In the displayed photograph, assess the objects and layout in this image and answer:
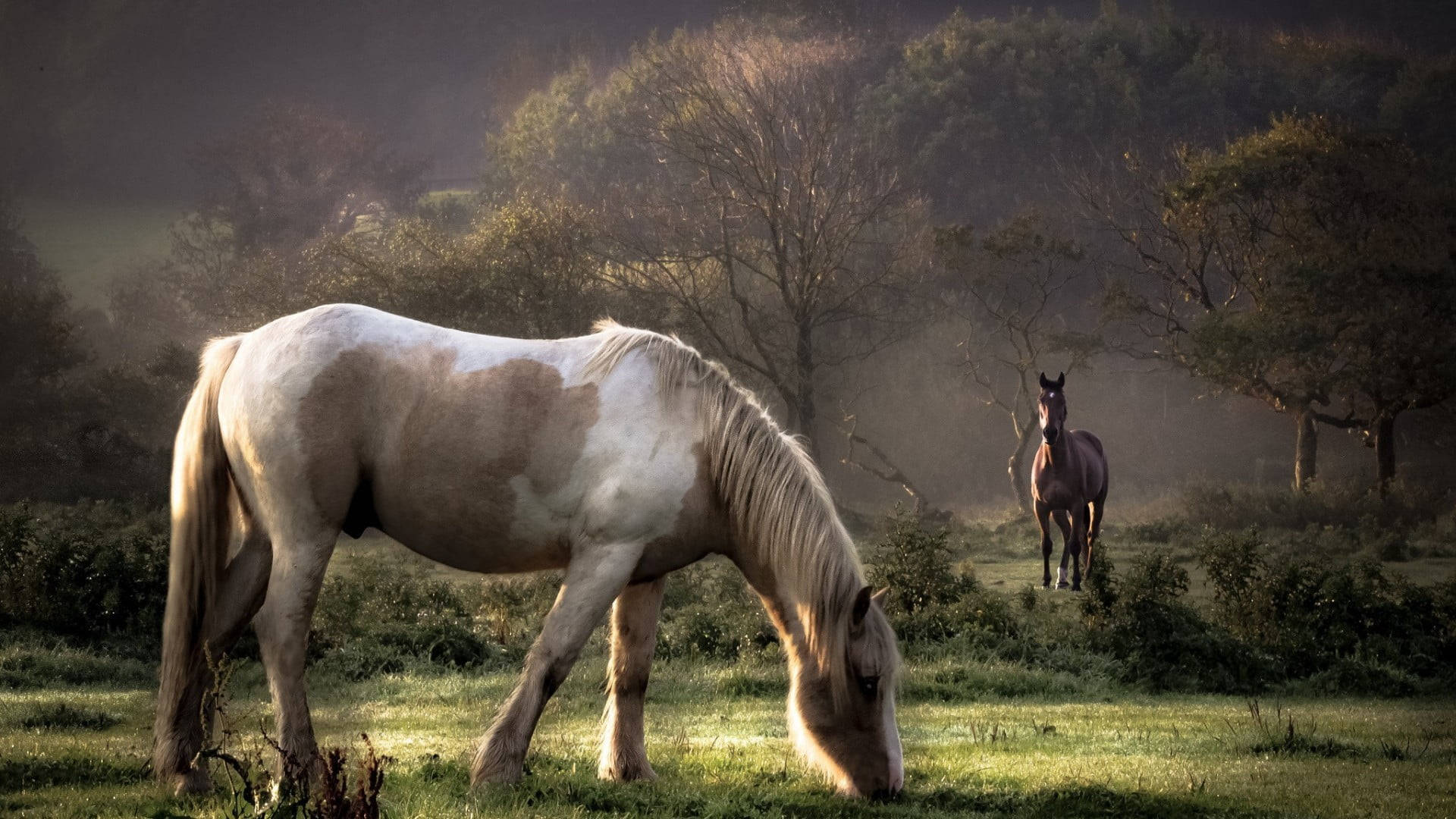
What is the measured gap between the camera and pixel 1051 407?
15742mm

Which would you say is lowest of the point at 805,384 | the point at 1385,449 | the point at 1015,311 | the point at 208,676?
the point at 208,676

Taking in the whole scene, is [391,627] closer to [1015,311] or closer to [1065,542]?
[1065,542]

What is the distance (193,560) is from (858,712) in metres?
3.08

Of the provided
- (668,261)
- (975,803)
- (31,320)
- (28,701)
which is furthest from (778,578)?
(31,320)

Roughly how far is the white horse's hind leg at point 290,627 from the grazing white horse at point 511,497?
0.01 m

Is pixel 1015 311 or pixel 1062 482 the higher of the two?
pixel 1015 311

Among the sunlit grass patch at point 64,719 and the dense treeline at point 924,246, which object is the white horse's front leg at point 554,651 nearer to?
the sunlit grass patch at point 64,719

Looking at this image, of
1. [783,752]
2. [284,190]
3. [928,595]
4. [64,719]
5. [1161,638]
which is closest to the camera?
[783,752]

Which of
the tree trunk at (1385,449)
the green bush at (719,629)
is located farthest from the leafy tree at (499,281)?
the tree trunk at (1385,449)

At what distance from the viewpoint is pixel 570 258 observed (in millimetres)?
27344

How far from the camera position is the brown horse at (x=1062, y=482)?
15.9 metres

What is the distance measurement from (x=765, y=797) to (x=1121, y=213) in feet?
121

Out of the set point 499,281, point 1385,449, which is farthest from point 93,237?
point 1385,449

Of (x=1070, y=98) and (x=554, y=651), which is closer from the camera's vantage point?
(x=554, y=651)
